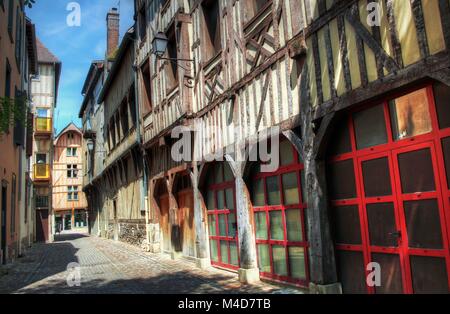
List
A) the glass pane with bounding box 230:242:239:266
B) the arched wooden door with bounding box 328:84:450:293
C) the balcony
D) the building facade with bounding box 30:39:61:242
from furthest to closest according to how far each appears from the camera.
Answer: the balcony, the building facade with bounding box 30:39:61:242, the glass pane with bounding box 230:242:239:266, the arched wooden door with bounding box 328:84:450:293

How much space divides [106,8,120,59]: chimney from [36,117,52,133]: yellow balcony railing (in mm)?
6348

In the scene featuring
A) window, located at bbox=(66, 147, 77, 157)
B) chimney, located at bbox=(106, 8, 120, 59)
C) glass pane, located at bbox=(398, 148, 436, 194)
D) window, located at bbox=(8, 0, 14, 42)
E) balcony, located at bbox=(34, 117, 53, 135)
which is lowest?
glass pane, located at bbox=(398, 148, 436, 194)

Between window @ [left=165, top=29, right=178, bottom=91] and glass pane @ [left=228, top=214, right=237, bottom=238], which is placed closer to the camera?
glass pane @ [left=228, top=214, right=237, bottom=238]

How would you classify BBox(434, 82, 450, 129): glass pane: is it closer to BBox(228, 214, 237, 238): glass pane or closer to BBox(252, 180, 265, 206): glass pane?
BBox(252, 180, 265, 206): glass pane

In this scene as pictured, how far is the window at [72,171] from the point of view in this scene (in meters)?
43.8

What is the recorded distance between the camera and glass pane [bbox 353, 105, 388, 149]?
184 inches

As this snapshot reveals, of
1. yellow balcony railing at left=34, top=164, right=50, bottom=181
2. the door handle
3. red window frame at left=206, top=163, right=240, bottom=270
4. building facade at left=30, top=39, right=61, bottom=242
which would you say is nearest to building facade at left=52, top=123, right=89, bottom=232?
building facade at left=30, top=39, right=61, bottom=242

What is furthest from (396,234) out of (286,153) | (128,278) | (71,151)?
(71,151)

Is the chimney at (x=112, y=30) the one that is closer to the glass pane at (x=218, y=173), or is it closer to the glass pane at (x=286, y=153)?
the glass pane at (x=218, y=173)

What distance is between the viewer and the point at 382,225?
4.69m

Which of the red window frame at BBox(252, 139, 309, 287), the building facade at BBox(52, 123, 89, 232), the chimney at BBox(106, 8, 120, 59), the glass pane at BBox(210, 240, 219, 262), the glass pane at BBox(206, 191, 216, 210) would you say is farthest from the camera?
the building facade at BBox(52, 123, 89, 232)

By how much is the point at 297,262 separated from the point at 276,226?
2.42 ft

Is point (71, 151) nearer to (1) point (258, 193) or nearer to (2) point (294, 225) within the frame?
(1) point (258, 193)

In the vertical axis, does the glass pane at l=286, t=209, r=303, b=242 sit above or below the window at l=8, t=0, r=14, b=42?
below
